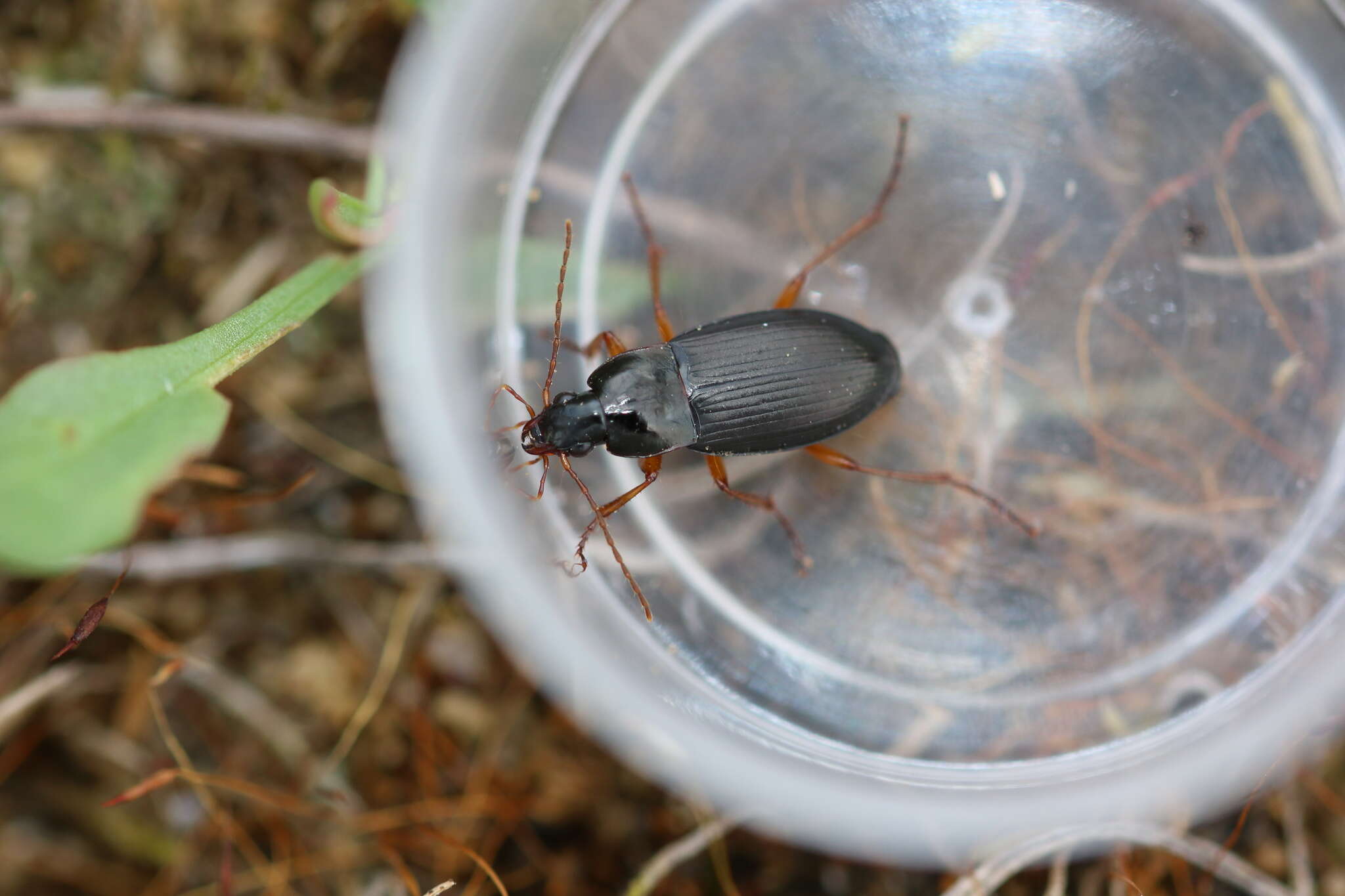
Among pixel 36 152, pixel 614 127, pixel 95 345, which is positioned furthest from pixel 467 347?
pixel 36 152

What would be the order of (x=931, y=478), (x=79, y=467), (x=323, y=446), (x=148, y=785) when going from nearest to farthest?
(x=79, y=467)
(x=148, y=785)
(x=931, y=478)
(x=323, y=446)

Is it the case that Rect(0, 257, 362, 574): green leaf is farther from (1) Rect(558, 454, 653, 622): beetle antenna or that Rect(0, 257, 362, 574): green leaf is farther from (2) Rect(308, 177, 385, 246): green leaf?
(1) Rect(558, 454, 653, 622): beetle antenna

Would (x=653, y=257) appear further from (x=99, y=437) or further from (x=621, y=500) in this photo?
(x=99, y=437)

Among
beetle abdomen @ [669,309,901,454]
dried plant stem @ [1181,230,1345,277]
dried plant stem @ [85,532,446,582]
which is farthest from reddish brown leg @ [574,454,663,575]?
dried plant stem @ [1181,230,1345,277]

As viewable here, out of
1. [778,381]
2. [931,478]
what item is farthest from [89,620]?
[931,478]

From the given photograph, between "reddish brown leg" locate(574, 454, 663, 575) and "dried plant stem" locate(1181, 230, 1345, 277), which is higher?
"dried plant stem" locate(1181, 230, 1345, 277)

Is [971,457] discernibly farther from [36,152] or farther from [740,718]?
[36,152]
